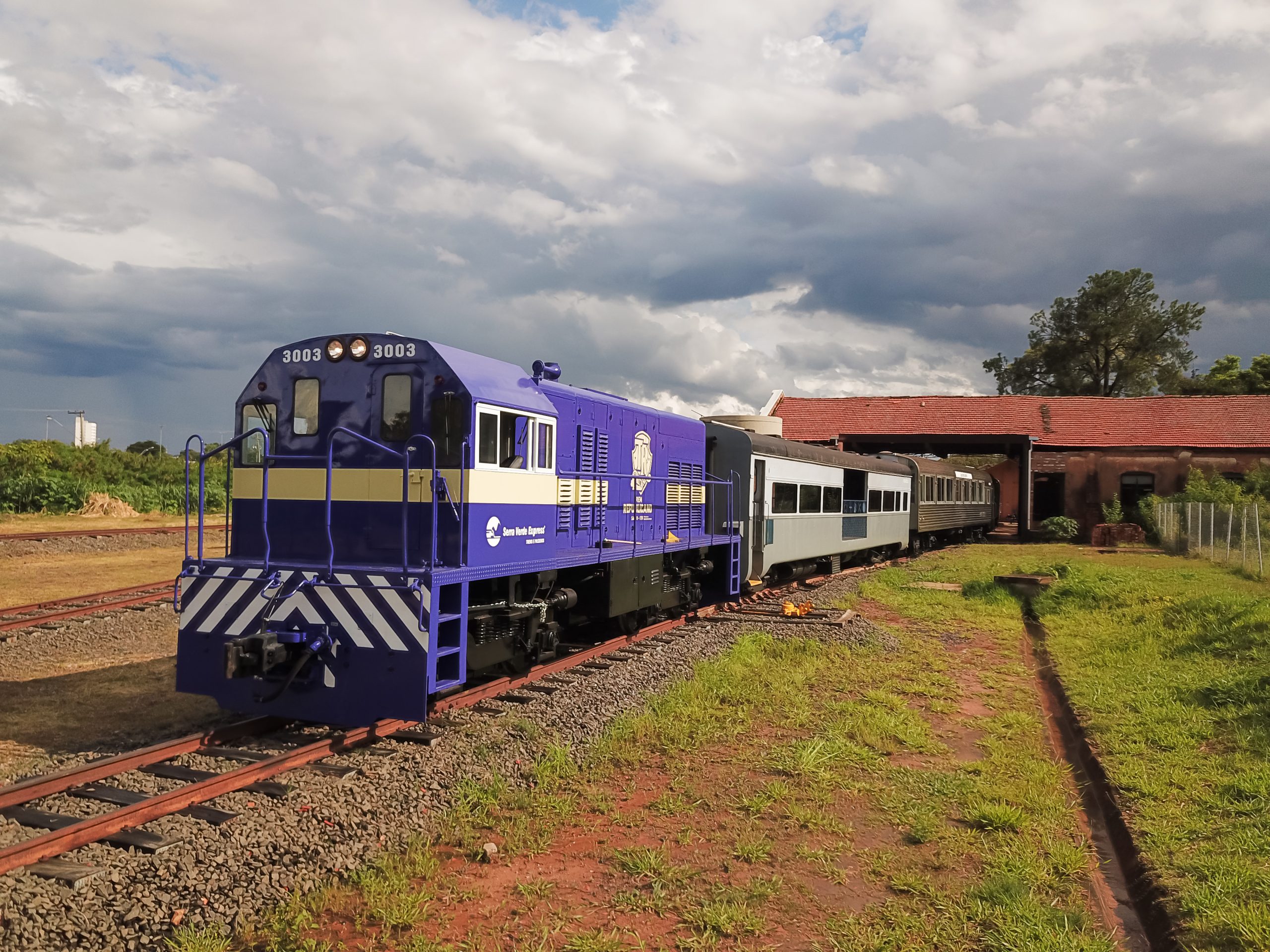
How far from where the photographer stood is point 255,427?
7973 mm

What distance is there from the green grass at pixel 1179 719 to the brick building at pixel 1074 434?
19.3m

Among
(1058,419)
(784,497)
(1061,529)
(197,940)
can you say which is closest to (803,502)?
(784,497)

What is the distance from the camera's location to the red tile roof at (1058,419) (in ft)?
118

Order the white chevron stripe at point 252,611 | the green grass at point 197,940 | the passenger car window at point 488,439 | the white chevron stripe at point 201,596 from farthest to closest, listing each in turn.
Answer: the passenger car window at point 488,439, the white chevron stripe at point 201,596, the white chevron stripe at point 252,611, the green grass at point 197,940

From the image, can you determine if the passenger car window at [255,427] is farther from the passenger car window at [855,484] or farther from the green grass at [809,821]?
the passenger car window at [855,484]

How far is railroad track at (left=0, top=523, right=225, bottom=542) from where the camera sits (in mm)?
21859

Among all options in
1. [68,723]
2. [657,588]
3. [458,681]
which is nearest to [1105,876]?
[458,681]

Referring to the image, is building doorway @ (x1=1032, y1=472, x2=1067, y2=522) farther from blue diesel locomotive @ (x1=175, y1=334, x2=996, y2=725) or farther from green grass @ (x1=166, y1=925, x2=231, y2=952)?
green grass @ (x1=166, y1=925, x2=231, y2=952)

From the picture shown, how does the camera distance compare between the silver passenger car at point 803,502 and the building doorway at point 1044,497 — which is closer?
the silver passenger car at point 803,502

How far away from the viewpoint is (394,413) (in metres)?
7.55

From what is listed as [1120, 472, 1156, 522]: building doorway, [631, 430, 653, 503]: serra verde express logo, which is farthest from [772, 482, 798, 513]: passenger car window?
[1120, 472, 1156, 522]: building doorway

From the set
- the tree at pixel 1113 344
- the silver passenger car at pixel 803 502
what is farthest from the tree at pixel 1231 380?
the silver passenger car at pixel 803 502

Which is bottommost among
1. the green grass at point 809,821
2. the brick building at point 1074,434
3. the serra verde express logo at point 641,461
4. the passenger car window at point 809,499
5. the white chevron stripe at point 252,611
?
the green grass at point 809,821

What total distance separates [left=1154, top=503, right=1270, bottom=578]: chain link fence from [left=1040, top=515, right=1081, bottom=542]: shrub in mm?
3823
